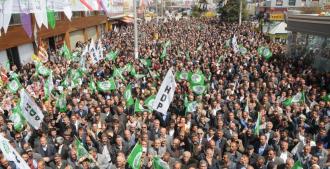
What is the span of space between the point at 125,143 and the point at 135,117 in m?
1.38

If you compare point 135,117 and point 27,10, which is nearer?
point 135,117

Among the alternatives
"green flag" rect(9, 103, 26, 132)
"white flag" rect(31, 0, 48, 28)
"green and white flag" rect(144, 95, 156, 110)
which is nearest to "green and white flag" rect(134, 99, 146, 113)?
"green and white flag" rect(144, 95, 156, 110)

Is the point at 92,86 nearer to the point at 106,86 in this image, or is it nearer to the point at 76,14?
the point at 106,86

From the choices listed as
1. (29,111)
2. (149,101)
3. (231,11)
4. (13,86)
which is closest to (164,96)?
(149,101)

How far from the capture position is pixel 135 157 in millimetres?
6316

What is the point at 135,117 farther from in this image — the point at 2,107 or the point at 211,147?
the point at 2,107

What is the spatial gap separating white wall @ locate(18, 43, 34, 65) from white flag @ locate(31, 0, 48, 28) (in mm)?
5685

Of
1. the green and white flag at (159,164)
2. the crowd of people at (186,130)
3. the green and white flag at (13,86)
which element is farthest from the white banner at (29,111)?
the green and white flag at (159,164)

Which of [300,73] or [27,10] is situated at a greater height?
[27,10]

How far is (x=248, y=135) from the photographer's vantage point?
756cm

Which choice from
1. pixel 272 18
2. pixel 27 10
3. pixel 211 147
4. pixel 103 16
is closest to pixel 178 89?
pixel 211 147

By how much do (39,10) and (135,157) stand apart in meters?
10.3

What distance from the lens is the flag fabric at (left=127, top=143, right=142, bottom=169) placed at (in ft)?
20.6

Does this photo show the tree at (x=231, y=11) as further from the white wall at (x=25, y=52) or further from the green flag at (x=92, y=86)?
the green flag at (x=92, y=86)
